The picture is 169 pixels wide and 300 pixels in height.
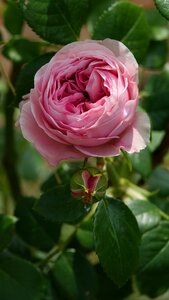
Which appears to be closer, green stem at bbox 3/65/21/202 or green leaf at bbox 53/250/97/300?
green leaf at bbox 53/250/97/300

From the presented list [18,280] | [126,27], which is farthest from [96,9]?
[18,280]

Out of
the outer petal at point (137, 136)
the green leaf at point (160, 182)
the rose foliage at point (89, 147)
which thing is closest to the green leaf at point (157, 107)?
the rose foliage at point (89, 147)

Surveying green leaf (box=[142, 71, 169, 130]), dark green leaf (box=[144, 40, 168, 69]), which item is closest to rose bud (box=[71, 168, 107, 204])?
green leaf (box=[142, 71, 169, 130])

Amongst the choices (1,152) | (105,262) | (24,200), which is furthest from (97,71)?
(1,152)

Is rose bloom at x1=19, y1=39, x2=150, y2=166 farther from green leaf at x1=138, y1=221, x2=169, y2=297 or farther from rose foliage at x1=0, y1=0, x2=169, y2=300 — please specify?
green leaf at x1=138, y1=221, x2=169, y2=297

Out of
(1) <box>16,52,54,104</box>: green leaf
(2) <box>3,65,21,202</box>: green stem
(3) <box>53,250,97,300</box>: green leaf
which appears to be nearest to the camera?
(1) <box>16,52,54,104</box>: green leaf

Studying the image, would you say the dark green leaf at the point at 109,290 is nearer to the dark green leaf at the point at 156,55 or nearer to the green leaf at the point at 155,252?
the green leaf at the point at 155,252
